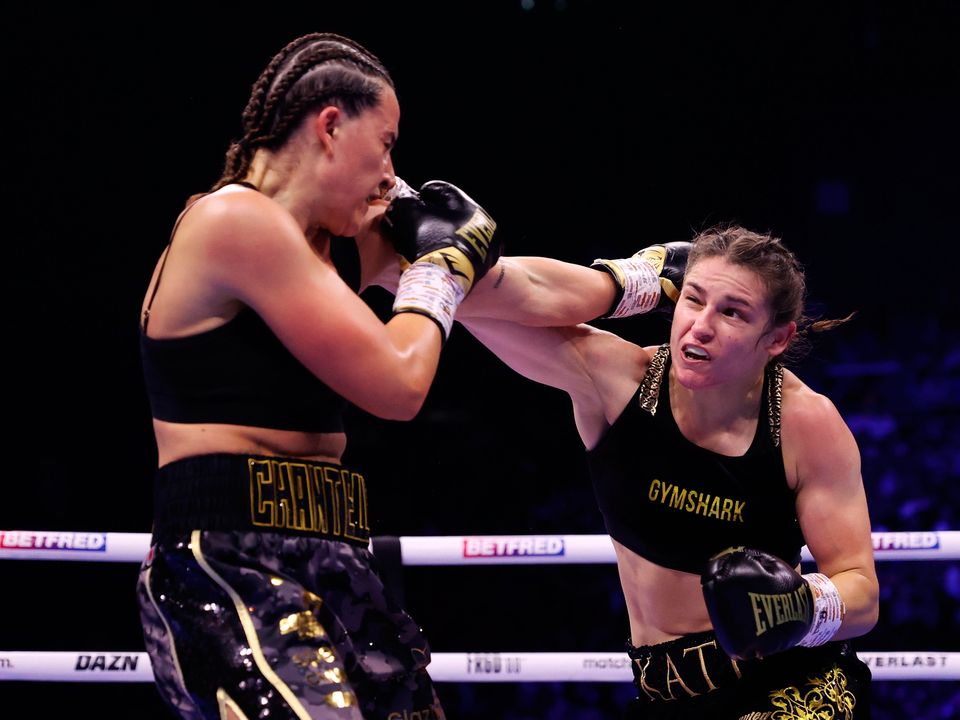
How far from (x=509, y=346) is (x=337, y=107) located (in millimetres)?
760

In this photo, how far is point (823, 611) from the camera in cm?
191

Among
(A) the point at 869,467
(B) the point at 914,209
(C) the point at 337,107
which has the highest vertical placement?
(B) the point at 914,209

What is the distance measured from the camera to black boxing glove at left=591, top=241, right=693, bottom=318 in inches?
89.1

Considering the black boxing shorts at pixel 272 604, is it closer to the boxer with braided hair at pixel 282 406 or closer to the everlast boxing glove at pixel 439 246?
the boxer with braided hair at pixel 282 406

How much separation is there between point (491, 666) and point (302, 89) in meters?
1.62

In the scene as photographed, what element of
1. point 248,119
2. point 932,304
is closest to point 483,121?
point 932,304

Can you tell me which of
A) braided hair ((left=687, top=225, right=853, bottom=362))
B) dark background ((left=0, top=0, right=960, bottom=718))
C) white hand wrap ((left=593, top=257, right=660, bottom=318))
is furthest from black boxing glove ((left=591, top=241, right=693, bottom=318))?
dark background ((left=0, top=0, right=960, bottom=718))

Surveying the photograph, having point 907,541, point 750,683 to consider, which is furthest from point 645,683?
point 907,541

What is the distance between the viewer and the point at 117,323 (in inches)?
193

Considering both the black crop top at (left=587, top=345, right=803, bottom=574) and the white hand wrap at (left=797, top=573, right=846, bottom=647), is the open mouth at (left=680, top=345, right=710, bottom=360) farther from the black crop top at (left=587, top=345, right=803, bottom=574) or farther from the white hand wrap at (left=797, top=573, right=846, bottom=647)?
the white hand wrap at (left=797, top=573, right=846, bottom=647)

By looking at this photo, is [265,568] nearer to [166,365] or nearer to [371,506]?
[166,365]

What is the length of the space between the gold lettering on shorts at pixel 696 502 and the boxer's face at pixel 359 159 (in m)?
0.83

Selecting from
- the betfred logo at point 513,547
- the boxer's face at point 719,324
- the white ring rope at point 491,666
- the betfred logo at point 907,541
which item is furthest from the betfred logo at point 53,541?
the betfred logo at point 907,541

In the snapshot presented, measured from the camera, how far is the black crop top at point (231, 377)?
149 centimetres
